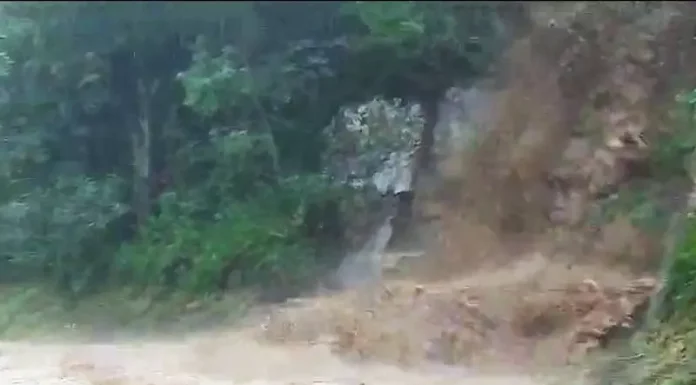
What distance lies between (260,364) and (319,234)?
37 centimetres

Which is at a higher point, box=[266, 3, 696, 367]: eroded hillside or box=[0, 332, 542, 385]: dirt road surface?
box=[266, 3, 696, 367]: eroded hillside

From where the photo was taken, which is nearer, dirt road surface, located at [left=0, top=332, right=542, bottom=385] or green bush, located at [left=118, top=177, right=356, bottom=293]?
dirt road surface, located at [left=0, top=332, right=542, bottom=385]

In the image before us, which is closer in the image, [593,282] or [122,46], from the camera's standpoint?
[122,46]

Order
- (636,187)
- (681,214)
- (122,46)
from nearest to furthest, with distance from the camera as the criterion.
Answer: (122,46)
(681,214)
(636,187)

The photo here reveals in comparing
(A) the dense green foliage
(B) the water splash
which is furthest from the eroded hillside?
(A) the dense green foliage

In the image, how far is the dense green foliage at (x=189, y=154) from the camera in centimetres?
→ 214

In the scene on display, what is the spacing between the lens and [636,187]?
235cm

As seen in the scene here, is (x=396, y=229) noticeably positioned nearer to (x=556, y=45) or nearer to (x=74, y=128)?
(x=556, y=45)

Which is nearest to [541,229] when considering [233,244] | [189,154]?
[233,244]

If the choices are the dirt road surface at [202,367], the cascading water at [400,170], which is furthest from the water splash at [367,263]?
the dirt road surface at [202,367]

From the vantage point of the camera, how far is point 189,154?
229cm

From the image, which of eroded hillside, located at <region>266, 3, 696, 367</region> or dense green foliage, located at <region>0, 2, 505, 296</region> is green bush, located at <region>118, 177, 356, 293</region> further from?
eroded hillside, located at <region>266, 3, 696, 367</region>

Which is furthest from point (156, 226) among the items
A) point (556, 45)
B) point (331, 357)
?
point (556, 45)

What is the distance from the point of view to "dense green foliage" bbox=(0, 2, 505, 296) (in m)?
2.14
